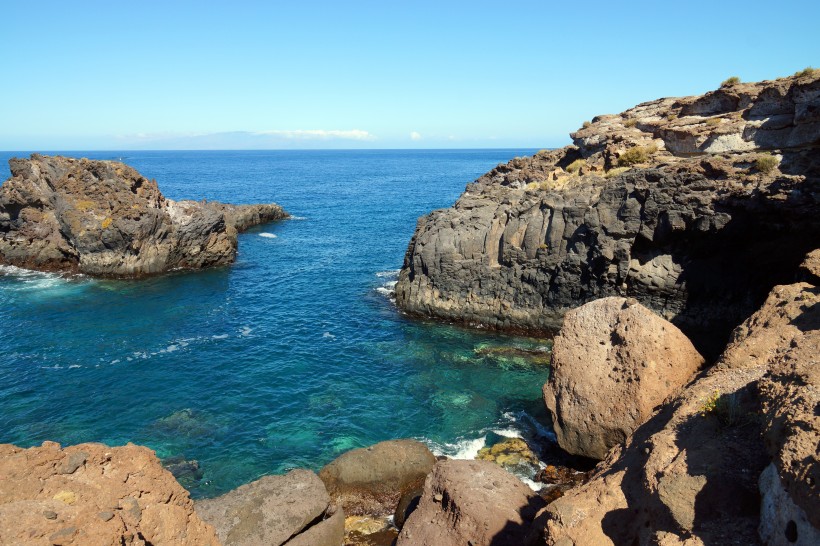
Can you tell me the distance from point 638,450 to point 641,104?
51497mm

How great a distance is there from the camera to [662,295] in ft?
120

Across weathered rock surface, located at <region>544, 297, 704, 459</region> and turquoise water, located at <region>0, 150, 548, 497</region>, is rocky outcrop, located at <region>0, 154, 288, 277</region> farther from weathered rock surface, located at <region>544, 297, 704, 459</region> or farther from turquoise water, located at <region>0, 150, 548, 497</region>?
weathered rock surface, located at <region>544, 297, 704, 459</region>

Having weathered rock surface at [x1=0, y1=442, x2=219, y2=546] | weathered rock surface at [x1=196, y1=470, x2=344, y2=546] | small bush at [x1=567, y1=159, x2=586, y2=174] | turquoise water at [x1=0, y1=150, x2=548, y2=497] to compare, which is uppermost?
small bush at [x1=567, y1=159, x2=586, y2=174]

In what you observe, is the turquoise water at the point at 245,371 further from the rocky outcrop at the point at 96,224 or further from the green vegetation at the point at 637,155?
the green vegetation at the point at 637,155

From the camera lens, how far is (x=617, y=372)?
857 inches

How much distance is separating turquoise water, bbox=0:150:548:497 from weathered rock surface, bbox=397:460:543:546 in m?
8.33

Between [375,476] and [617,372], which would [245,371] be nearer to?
[375,476]

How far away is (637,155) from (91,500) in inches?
1659

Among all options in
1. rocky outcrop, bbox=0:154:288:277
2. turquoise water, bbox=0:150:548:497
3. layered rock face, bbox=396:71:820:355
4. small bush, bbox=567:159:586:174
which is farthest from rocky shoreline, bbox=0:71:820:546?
turquoise water, bbox=0:150:548:497

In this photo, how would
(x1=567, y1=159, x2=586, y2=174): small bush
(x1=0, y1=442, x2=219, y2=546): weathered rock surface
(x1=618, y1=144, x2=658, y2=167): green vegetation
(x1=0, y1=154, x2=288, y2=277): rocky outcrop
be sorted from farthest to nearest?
(x1=0, y1=154, x2=288, y2=277): rocky outcrop → (x1=567, y1=159, x2=586, y2=174): small bush → (x1=618, y1=144, x2=658, y2=167): green vegetation → (x1=0, y1=442, x2=219, y2=546): weathered rock surface

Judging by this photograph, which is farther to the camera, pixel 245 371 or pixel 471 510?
pixel 245 371

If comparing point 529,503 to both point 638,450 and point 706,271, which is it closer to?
point 638,450

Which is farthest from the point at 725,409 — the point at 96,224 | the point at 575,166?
the point at 96,224

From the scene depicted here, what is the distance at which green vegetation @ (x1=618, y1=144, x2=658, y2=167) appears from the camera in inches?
1626
